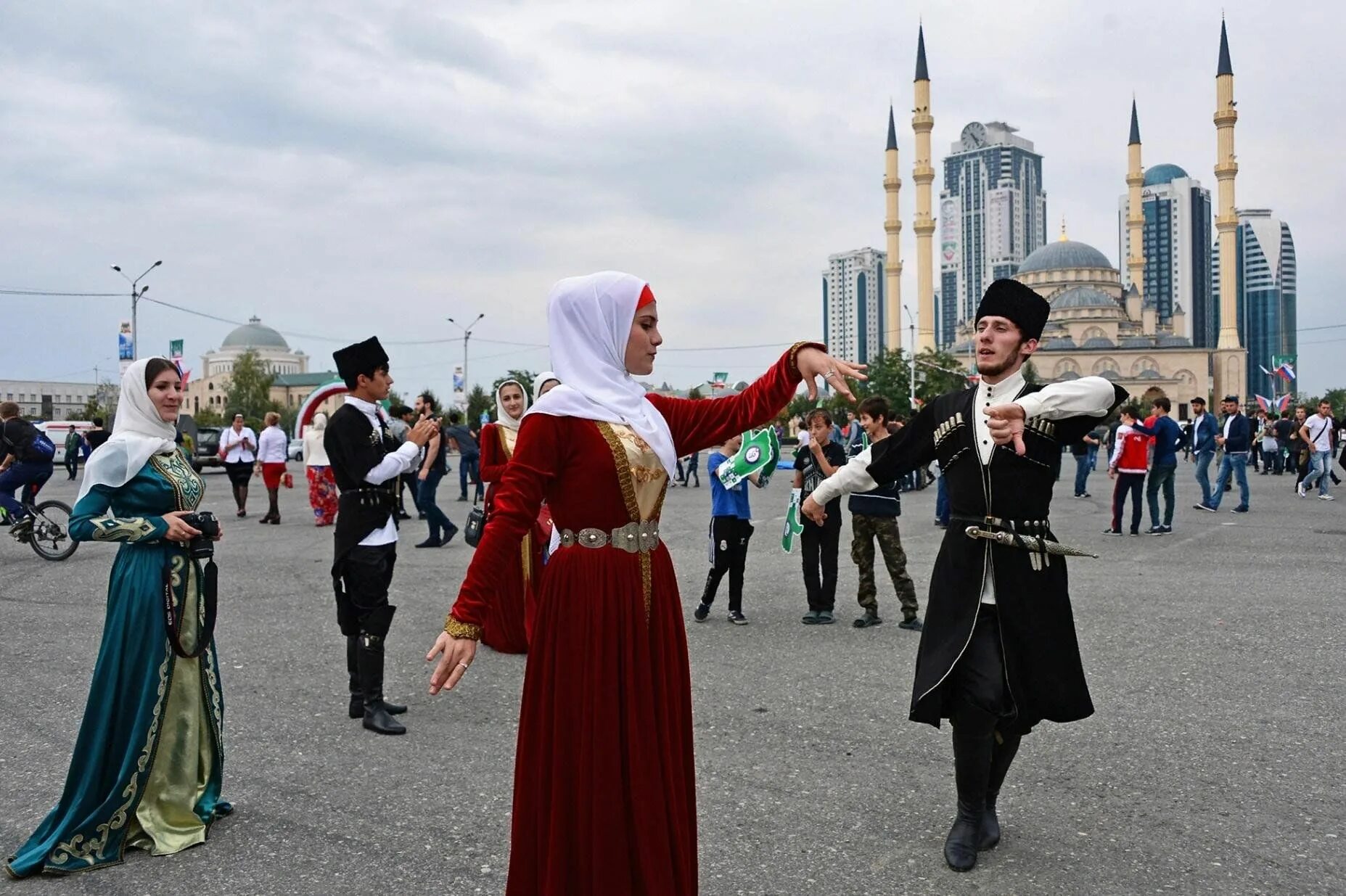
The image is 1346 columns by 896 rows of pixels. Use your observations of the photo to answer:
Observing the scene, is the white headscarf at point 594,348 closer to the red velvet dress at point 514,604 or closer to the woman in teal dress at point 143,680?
the woman in teal dress at point 143,680

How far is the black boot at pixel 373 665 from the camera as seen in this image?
18.8 ft

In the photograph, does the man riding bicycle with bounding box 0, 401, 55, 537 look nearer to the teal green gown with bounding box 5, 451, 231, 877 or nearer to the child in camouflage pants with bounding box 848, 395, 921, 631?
the teal green gown with bounding box 5, 451, 231, 877

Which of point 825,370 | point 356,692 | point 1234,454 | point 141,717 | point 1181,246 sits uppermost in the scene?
point 1181,246

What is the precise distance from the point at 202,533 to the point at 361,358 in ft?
5.29

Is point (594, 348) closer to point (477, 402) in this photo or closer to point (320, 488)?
point (320, 488)

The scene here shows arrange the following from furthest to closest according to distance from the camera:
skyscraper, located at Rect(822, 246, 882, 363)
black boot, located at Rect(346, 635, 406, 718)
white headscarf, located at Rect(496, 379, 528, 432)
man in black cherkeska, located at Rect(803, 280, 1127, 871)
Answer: skyscraper, located at Rect(822, 246, 882, 363) < white headscarf, located at Rect(496, 379, 528, 432) < black boot, located at Rect(346, 635, 406, 718) < man in black cherkeska, located at Rect(803, 280, 1127, 871)

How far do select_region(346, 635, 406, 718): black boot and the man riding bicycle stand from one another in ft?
29.4

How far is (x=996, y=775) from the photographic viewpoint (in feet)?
13.7

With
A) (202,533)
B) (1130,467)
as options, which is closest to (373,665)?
(202,533)

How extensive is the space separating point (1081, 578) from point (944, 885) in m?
7.48

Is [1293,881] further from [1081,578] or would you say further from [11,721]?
[1081,578]

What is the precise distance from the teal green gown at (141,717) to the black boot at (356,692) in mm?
1360

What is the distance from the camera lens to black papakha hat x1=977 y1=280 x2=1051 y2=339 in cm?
400

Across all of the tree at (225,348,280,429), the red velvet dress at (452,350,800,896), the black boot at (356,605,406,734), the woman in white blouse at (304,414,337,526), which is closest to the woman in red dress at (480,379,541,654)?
the black boot at (356,605,406,734)
